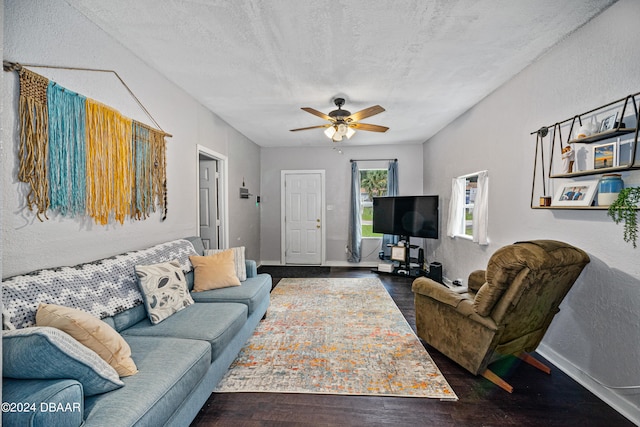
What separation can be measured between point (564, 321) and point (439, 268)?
2309 mm

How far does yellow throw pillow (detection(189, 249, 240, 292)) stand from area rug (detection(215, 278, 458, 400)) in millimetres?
610

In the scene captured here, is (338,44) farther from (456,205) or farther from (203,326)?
(456,205)

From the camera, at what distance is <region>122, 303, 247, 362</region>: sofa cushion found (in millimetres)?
1876

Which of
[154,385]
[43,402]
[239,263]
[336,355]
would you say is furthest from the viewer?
[239,263]

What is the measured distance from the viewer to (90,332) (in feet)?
4.49

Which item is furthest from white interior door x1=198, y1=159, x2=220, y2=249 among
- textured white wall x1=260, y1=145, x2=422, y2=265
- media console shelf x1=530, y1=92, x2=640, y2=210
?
media console shelf x1=530, y1=92, x2=640, y2=210

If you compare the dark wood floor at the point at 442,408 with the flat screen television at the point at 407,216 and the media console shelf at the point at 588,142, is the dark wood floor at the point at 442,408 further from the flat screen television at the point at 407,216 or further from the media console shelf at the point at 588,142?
the flat screen television at the point at 407,216

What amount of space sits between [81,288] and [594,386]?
11.1 ft

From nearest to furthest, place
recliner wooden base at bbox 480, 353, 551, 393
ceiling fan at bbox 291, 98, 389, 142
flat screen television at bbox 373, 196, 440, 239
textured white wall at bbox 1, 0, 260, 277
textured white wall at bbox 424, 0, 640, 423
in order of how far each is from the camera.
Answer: textured white wall at bbox 1, 0, 260, 277 < textured white wall at bbox 424, 0, 640, 423 < recliner wooden base at bbox 480, 353, 551, 393 < ceiling fan at bbox 291, 98, 389, 142 < flat screen television at bbox 373, 196, 440, 239

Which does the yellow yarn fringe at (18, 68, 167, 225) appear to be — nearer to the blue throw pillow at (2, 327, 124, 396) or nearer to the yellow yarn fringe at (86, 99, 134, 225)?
the yellow yarn fringe at (86, 99, 134, 225)

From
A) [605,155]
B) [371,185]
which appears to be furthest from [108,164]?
[371,185]

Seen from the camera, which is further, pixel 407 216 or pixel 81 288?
pixel 407 216

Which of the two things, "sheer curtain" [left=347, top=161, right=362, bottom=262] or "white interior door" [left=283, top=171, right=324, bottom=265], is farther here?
"white interior door" [left=283, top=171, right=324, bottom=265]

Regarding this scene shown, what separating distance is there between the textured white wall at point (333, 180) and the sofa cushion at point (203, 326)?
12.7 ft
